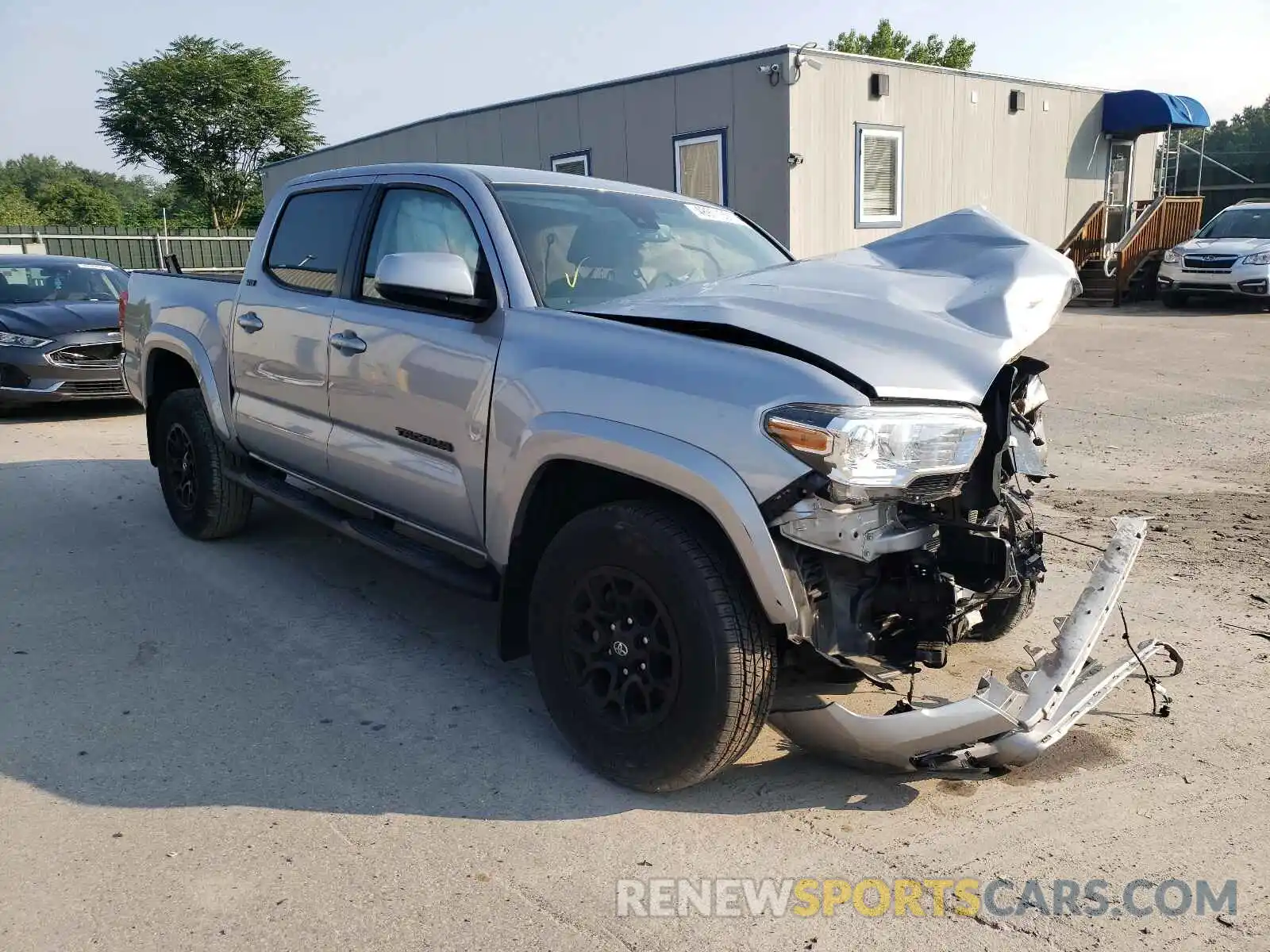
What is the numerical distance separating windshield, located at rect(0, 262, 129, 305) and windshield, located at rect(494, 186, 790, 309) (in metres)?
8.31

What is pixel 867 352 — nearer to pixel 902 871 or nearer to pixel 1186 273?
pixel 902 871

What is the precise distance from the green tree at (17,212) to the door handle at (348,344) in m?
52.6

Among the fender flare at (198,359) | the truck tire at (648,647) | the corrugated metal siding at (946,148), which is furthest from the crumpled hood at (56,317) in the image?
the corrugated metal siding at (946,148)

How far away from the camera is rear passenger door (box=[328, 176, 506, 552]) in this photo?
147 inches

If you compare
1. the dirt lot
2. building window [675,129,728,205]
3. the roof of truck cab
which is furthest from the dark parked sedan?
building window [675,129,728,205]

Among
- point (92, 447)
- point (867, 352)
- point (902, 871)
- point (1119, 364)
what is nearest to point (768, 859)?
point (902, 871)

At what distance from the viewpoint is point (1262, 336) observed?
14320mm

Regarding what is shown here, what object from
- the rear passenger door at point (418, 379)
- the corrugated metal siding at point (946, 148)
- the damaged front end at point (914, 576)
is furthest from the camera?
the corrugated metal siding at point (946, 148)

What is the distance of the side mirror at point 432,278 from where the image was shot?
3.59m

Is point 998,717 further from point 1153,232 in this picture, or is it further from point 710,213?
point 1153,232

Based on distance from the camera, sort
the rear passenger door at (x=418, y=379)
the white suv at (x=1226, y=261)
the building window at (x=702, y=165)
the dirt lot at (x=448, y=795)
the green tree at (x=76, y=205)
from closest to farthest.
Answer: the dirt lot at (x=448, y=795)
the rear passenger door at (x=418, y=379)
the building window at (x=702, y=165)
the white suv at (x=1226, y=261)
the green tree at (x=76, y=205)

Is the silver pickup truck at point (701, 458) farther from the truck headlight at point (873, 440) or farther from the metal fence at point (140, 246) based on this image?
the metal fence at point (140, 246)

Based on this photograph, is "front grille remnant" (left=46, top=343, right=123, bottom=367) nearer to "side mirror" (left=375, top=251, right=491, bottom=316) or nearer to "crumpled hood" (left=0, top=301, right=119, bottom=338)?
"crumpled hood" (left=0, top=301, right=119, bottom=338)

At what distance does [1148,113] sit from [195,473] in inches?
805
